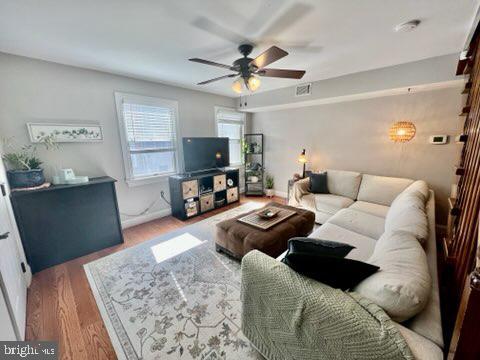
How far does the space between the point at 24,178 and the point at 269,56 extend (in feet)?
9.67

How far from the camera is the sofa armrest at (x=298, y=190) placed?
11.5 ft

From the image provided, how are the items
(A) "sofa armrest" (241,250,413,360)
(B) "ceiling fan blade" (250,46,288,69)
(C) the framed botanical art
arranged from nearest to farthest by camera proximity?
(A) "sofa armrest" (241,250,413,360), (B) "ceiling fan blade" (250,46,288,69), (C) the framed botanical art

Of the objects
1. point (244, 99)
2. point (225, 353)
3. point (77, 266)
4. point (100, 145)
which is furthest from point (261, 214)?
point (244, 99)

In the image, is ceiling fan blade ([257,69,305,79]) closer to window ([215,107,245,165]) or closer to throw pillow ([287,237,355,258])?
throw pillow ([287,237,355,258])

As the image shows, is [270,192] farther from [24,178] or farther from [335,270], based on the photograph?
[24,178]

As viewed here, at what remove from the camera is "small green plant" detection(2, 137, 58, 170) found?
220cm

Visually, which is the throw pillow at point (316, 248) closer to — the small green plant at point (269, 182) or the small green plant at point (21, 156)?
the small green plant at point (21, 156)

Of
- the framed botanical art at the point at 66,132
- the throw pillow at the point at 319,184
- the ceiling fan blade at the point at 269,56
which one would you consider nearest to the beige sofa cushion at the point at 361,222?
the throw pillow at the point at 319,184

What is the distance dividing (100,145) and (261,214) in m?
2.58

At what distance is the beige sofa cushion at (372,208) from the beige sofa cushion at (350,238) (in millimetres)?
782

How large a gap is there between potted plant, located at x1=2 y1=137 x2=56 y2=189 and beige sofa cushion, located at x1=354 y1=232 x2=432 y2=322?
3.29 m

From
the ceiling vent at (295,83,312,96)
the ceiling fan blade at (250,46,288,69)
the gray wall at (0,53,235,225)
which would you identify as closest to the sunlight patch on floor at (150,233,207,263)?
the gray wall at (0,53,235,225)

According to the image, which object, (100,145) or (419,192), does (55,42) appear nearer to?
(100,145)

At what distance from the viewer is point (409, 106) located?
9.96 feet
